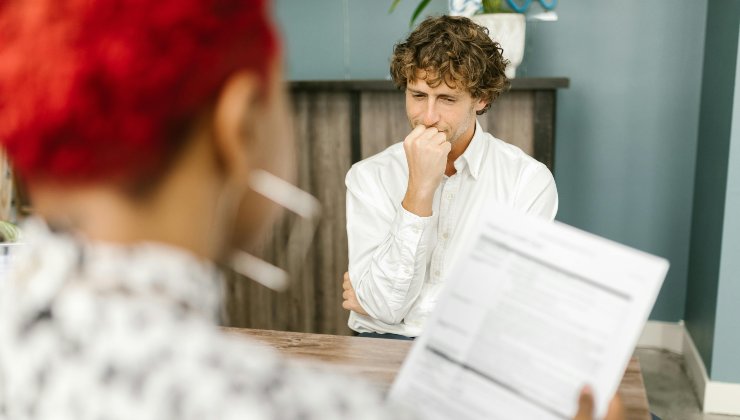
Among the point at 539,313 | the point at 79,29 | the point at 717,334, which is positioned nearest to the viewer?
the point at 79,29

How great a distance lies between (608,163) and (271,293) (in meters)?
1.54

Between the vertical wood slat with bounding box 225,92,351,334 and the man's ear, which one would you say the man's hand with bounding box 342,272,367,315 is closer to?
the vertical wood slat with bounding box 225,92,351,334

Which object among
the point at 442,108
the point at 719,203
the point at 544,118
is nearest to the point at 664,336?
the point at 719,203

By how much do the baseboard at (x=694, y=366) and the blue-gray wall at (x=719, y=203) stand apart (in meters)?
0.04

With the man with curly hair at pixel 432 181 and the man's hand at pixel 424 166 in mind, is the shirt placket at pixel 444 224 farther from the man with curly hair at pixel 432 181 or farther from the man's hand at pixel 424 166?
the man's hand at pixel 424 166

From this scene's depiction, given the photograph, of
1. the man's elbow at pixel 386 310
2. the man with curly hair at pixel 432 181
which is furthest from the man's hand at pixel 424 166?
the man's elbow at pixel 386 310

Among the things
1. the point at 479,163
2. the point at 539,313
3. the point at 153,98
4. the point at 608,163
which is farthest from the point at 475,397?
the point at 608,163

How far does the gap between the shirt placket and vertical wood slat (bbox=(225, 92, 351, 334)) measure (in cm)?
84

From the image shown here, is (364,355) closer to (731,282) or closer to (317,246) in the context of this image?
(317,246)

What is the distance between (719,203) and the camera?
225cm

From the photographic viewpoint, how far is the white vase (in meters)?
2.19

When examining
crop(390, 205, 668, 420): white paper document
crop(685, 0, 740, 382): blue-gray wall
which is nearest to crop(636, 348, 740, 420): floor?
crop(685, 0, 740, 382): blue-gray wall

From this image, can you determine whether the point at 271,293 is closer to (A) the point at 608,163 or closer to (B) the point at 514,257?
(A) the point at 608,163

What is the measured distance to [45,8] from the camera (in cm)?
38
